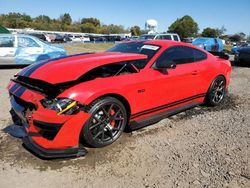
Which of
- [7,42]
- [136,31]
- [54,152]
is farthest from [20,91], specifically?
[136,31]

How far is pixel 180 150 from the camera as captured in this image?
156 inches

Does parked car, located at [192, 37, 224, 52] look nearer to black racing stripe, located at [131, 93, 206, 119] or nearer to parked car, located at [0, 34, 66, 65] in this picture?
parked car, located at [0, 34, 66, 65]

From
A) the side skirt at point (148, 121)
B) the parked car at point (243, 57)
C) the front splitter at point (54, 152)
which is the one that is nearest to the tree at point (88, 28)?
the parked car at point (243, 57)

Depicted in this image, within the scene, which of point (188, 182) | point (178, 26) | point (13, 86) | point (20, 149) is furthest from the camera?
point (178, 26)

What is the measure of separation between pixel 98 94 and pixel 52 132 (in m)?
0.77

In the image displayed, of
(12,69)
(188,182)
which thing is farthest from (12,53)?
(188,182)

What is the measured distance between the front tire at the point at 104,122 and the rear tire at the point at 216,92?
98.5 inches

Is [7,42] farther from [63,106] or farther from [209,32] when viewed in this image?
[209,32]

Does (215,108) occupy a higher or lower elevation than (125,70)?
lower

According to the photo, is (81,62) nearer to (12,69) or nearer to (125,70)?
(125,70)

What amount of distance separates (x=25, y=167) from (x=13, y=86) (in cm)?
146

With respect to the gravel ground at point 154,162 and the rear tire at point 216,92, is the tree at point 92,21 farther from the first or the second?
the gravel ground at point 154,162

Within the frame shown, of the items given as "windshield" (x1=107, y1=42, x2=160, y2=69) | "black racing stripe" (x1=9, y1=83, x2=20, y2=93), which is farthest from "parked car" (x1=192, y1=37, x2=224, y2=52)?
"black racing stripe" (x1=9, y1=83, x2=20, y2=93)

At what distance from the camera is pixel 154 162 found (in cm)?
360
